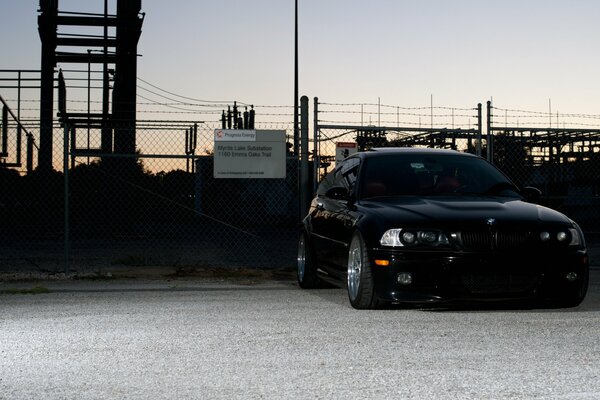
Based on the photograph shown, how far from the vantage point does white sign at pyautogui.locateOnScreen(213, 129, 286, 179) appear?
13305 mm

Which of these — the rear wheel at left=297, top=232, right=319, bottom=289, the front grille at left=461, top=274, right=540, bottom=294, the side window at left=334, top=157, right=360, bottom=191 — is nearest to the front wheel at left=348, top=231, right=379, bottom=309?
the front grille at left=461, top=274, right=540, bottom=294

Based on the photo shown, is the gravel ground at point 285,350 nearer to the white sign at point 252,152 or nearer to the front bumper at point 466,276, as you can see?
the front bumper at point 466,276

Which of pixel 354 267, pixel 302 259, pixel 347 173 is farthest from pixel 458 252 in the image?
pixel 302 259

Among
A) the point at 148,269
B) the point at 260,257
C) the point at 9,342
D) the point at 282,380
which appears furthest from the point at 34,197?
the point at 282,380

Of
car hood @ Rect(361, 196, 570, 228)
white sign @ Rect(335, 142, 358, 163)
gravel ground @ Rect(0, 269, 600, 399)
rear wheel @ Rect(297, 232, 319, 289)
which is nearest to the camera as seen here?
gravel ground @ Rect(0, 269, 600, 399)

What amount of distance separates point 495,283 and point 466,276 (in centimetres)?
26

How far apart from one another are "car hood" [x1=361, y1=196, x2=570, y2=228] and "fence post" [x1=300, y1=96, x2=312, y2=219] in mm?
4815

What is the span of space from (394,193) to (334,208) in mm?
707

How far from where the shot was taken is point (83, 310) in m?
8.80

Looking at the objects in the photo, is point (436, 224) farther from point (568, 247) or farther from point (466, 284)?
point (568, 247)

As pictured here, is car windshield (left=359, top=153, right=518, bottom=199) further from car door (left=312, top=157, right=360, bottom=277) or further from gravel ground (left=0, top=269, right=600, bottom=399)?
gravel ground (left=0, top=269, right=600, bottom=399)

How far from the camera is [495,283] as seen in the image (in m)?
7.90

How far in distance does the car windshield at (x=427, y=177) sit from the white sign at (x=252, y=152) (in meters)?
3.85

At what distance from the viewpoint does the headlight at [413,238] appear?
A: 26.2ft
